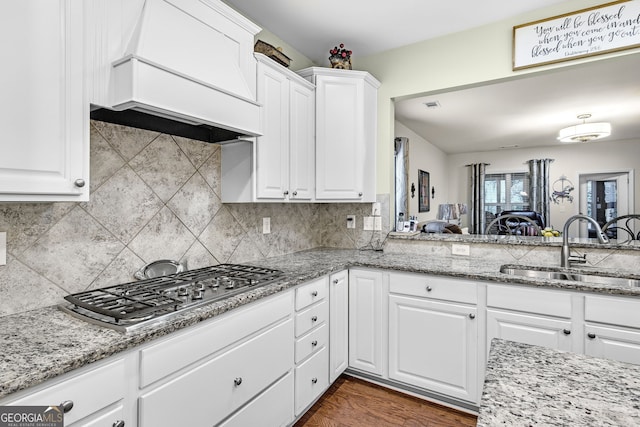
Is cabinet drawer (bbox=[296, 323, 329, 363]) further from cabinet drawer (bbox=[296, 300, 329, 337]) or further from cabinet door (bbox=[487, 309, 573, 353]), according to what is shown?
cabinet door (bbox=[487, 309, 573, 353])

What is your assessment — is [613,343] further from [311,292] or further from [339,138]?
[339,138]

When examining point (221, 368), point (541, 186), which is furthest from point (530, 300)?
point (541, 186)

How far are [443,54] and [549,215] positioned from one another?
21.6ft

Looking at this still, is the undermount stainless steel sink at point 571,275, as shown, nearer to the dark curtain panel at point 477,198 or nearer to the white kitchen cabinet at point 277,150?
the white kitchen cabinet at point 277,150

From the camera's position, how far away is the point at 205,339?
4.45 ft

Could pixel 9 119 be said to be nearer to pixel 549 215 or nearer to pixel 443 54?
pixel 443 54

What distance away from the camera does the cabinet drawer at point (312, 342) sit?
195 cm

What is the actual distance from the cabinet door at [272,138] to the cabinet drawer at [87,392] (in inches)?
49.1

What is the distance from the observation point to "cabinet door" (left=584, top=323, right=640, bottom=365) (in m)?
1.68

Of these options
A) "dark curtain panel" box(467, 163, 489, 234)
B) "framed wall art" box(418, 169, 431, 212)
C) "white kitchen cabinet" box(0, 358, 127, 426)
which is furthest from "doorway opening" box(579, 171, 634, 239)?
"white kitchen cabinet" box(0, 358, 127, 426)

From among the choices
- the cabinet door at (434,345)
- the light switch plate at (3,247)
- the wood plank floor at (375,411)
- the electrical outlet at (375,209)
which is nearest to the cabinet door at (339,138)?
the electrical outlet at (375,209)

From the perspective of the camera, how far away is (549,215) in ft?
25.2

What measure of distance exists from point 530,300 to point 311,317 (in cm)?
122

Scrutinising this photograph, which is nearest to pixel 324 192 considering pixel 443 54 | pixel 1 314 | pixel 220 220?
pixel 220 220
